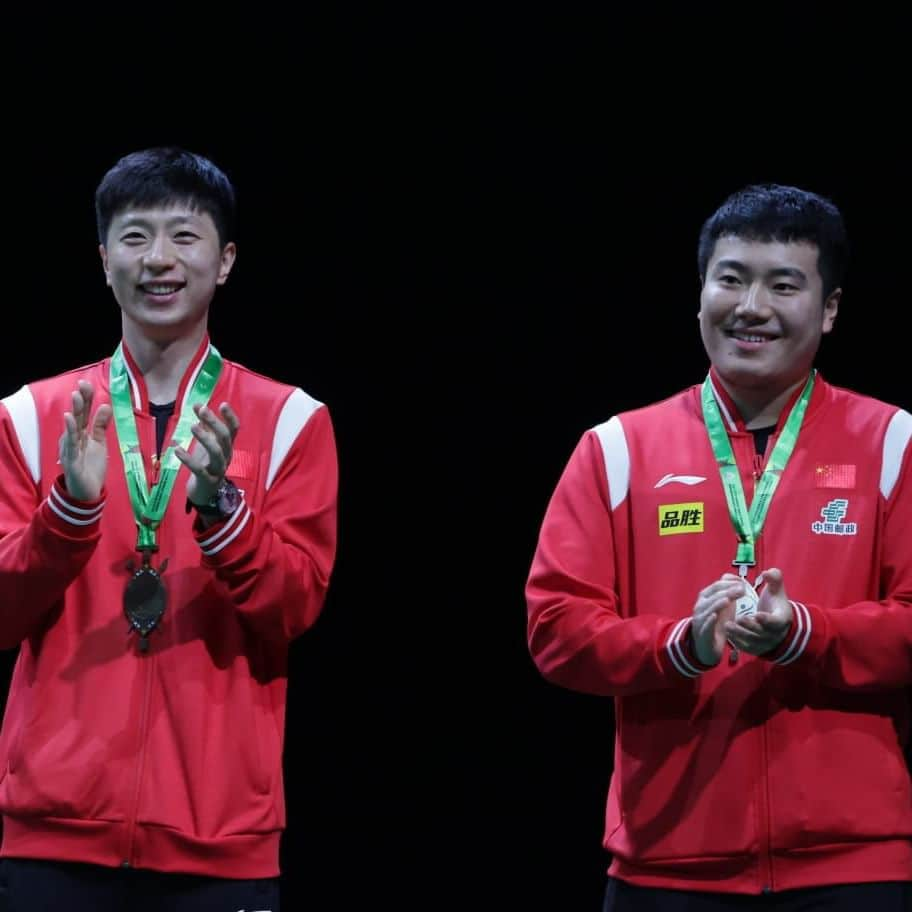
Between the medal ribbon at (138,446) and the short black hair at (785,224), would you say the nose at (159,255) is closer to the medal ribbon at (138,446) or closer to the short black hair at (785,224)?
the medal ribbon at (138,446)

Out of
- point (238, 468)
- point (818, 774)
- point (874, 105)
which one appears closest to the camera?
point (818, 774)

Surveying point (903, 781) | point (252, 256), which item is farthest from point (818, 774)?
point (252, 256)

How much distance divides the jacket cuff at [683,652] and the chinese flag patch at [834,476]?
16.2 inches

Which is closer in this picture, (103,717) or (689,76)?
(103,717)

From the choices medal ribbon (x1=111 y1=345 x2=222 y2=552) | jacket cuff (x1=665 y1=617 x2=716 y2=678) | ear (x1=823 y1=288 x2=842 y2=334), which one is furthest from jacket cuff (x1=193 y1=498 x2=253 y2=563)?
ear (x1=823 y1=288 x2=842 y2=334)

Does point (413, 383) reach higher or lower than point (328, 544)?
higher

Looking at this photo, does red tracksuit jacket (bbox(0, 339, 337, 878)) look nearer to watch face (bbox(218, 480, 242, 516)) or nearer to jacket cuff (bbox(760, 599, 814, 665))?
watch face (bbox(218, 480, 242, 516))

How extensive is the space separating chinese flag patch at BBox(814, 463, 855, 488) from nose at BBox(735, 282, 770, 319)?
1.01 feet

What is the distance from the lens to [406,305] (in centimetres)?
484

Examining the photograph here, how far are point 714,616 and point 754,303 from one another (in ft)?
2.18

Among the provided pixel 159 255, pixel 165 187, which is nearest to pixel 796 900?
pixel 159 255

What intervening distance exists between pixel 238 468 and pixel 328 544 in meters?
0.22

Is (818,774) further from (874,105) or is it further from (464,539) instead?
(874,105)

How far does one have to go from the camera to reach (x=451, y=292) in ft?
15.9
